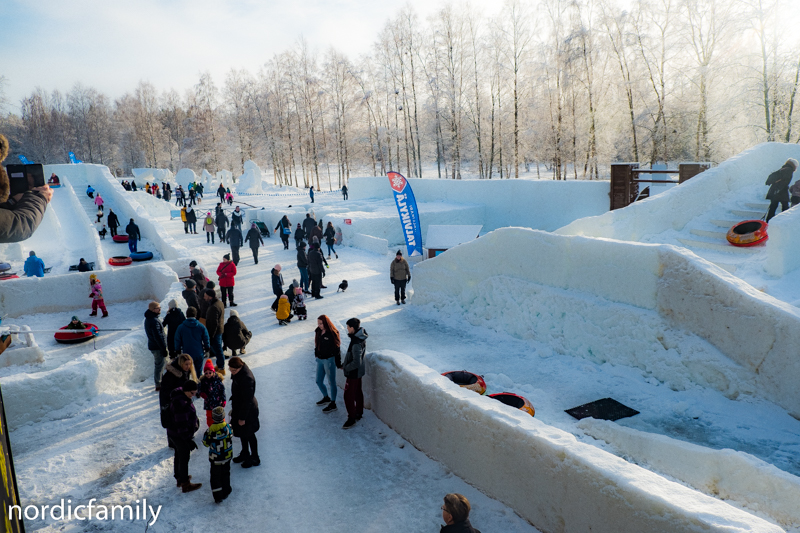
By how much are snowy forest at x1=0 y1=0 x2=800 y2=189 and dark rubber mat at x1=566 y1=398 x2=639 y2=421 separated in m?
16.1

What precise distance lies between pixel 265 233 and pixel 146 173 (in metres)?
37.0

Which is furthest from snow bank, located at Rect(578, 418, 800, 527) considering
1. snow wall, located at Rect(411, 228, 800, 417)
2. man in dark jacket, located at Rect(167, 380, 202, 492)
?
man in dark jacket, located at Rect(167, 380, 202, 492)

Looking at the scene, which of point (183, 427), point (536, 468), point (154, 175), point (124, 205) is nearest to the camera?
point (536, 468)

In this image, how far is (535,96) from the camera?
37.1m

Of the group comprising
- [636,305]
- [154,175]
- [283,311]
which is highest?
[154,175]

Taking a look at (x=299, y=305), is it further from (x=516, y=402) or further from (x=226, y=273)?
(x=516, y=402)

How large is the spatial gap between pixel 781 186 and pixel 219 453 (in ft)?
39.3

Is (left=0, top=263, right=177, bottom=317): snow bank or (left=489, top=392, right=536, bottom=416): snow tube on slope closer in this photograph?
(left=489, top=392, right=536, bottom=416): snow tube on slope

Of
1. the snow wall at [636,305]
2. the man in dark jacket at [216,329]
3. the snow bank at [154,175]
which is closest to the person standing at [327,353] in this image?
the man in dark jacket at [216,329]

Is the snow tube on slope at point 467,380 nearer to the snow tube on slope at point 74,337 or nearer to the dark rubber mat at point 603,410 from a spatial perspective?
the dark rubber mat at point 603,410

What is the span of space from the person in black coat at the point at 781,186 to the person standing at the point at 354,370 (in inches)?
387

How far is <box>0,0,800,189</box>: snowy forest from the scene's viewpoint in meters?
25.0

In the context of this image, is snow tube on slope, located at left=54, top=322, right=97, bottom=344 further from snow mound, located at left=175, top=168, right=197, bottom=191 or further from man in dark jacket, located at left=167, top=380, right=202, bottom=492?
snow mound, located at left=175, top=168, right=197, bottom=191

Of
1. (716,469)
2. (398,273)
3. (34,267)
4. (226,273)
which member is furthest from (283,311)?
(34,267)
